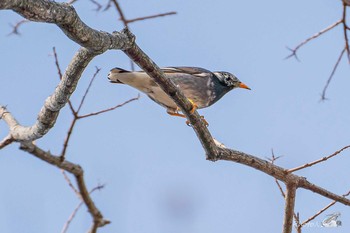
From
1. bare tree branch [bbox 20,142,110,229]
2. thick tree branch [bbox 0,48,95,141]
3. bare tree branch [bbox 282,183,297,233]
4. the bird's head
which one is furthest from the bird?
bare tree branch [bbox 20,142,110,229]

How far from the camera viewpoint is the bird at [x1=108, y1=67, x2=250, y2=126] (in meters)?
7.48

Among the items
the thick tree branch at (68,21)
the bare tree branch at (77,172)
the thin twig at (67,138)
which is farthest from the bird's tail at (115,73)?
the bare tree branch at (77,172)

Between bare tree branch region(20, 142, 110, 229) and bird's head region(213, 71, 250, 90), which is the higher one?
bird's head region(213, 71, 250, 90)

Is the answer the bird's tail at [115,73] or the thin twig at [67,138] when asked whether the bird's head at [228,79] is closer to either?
the bird's tail at [115,73]

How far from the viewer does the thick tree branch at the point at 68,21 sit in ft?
12.6

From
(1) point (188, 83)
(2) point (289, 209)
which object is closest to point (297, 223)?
(2) point (289, 209)

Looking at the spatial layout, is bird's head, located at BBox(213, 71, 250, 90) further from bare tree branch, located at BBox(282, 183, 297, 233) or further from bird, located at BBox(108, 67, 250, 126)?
bare tree branch, located at BBox(282, 183, 297, 233)

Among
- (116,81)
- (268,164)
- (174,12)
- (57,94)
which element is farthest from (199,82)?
(174,12)

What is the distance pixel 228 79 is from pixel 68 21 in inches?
195

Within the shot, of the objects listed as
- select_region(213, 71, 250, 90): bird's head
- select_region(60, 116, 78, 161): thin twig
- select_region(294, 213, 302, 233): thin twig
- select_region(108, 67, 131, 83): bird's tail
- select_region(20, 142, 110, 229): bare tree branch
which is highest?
select_region(213, 71, 250, 90): bird's head

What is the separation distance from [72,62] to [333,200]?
3054 millimetres

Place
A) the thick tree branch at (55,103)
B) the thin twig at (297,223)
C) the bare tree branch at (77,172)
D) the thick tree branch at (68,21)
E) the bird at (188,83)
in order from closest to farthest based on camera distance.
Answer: the bare tree branch at (77,172)
the thick tree branch at (68,21)
the thick tree branch at (55,103)
the thin twig at (297,223)
the bird at (188,83)

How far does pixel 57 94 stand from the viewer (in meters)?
4.97

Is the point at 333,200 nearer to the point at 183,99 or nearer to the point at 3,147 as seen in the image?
the point at 183,99
